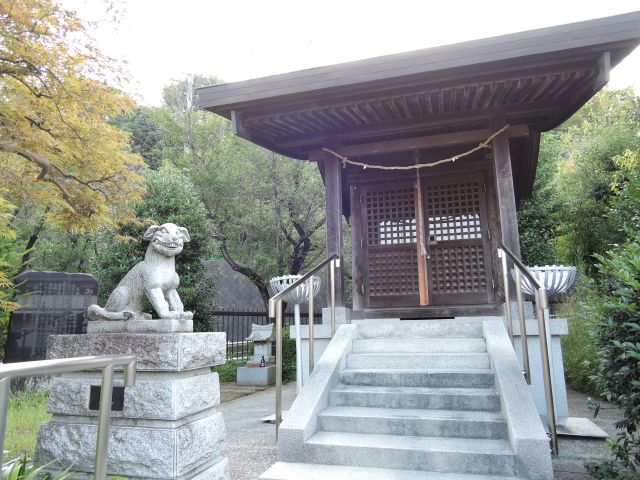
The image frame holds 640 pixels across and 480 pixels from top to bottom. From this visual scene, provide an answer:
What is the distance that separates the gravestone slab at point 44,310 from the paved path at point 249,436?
362cm

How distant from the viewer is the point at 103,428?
2.06 m

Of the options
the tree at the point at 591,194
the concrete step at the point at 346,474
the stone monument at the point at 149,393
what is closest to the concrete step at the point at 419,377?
the concrete step at the point at 346,474

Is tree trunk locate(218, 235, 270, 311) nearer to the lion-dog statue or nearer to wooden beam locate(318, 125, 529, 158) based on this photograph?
wooden beam locate(318, 125, 529, 158)

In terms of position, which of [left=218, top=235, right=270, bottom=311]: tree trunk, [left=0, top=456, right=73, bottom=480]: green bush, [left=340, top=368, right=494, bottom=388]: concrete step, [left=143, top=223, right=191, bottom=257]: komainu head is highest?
[left=218, top=235, right=270, bottom=311]: tree trunk

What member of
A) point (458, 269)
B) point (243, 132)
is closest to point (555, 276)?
point (458, 269)

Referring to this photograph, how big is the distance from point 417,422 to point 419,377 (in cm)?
60

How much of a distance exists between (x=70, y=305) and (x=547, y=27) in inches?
336

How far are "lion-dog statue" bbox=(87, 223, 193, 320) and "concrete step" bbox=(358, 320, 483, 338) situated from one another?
253cm

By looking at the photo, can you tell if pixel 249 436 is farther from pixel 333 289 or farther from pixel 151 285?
pixel 151 285

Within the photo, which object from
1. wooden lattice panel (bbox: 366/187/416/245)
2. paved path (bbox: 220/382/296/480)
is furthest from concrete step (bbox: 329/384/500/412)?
wooden lattice panel (bbox: 366/187/416/245)

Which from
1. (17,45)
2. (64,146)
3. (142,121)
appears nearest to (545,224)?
(64,146)

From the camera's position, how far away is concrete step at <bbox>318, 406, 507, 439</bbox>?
10.3 ft

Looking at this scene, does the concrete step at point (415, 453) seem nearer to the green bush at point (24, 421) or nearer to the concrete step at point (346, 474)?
the concrete step at point (346, 474)

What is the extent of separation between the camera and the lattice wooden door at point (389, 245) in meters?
6.33
